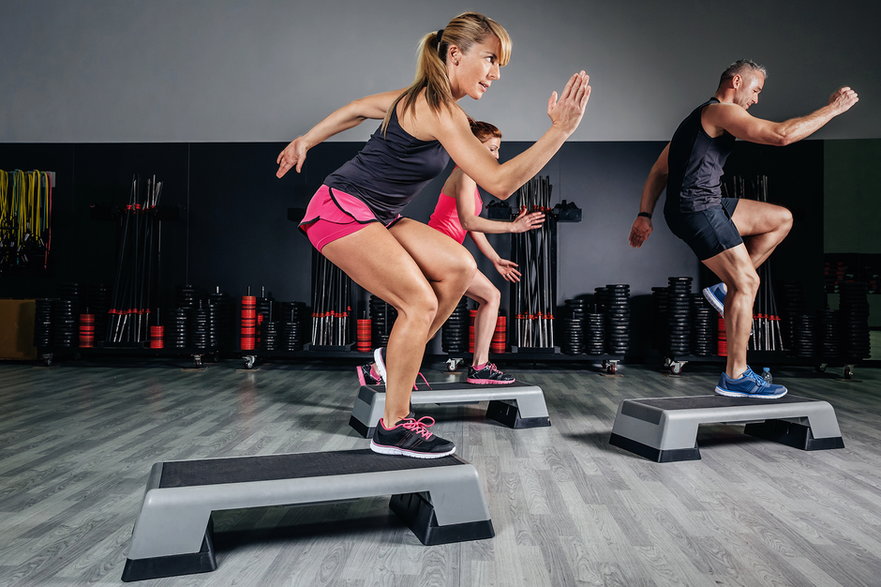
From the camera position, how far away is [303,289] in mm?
6004

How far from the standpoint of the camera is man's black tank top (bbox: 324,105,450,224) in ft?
6.59

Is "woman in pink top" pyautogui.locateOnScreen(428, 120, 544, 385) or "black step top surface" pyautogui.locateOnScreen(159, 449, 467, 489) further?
"woman in pink top" pyautogui.locateOnScreen(428, 120, 544, 385)

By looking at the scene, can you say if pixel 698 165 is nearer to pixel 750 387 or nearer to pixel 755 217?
pixel 755 217

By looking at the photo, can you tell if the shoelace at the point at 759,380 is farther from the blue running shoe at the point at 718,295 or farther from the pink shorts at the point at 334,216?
the pink shorts at the point at 334,216

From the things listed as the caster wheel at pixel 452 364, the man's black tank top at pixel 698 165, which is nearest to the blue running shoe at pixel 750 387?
the man's black tank top at pixel 698 165

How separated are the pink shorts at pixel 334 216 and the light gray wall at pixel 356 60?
4.16m

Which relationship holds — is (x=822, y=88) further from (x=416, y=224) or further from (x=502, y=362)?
(x=416, y=224)

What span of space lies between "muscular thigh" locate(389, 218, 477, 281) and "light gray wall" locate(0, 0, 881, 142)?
409 centimetres

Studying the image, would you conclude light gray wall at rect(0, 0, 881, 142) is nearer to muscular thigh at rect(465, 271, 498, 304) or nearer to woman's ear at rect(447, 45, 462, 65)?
muscular thigh at rect(465, 271, 498, 304)

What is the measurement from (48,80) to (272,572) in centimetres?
638

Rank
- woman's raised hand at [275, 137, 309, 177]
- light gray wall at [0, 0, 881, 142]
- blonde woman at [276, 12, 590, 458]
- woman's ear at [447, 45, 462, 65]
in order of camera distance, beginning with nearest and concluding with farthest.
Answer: blonde woman at [276, 12, 590, 458], woman's ear at [447, 45, 462, 65], woman's raised hand at [275, 137, 309, 177], light gray wall at [0, 0, 881, 142]

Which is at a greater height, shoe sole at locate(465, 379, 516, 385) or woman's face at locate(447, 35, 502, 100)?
woman's face at locate(447, 35, 502, 100)

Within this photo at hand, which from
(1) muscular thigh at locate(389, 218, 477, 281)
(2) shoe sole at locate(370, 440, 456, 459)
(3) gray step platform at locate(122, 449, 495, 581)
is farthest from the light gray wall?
(3) gray step platform at locate(122, 449, 495, 581)

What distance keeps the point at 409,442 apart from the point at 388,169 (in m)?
0.84
